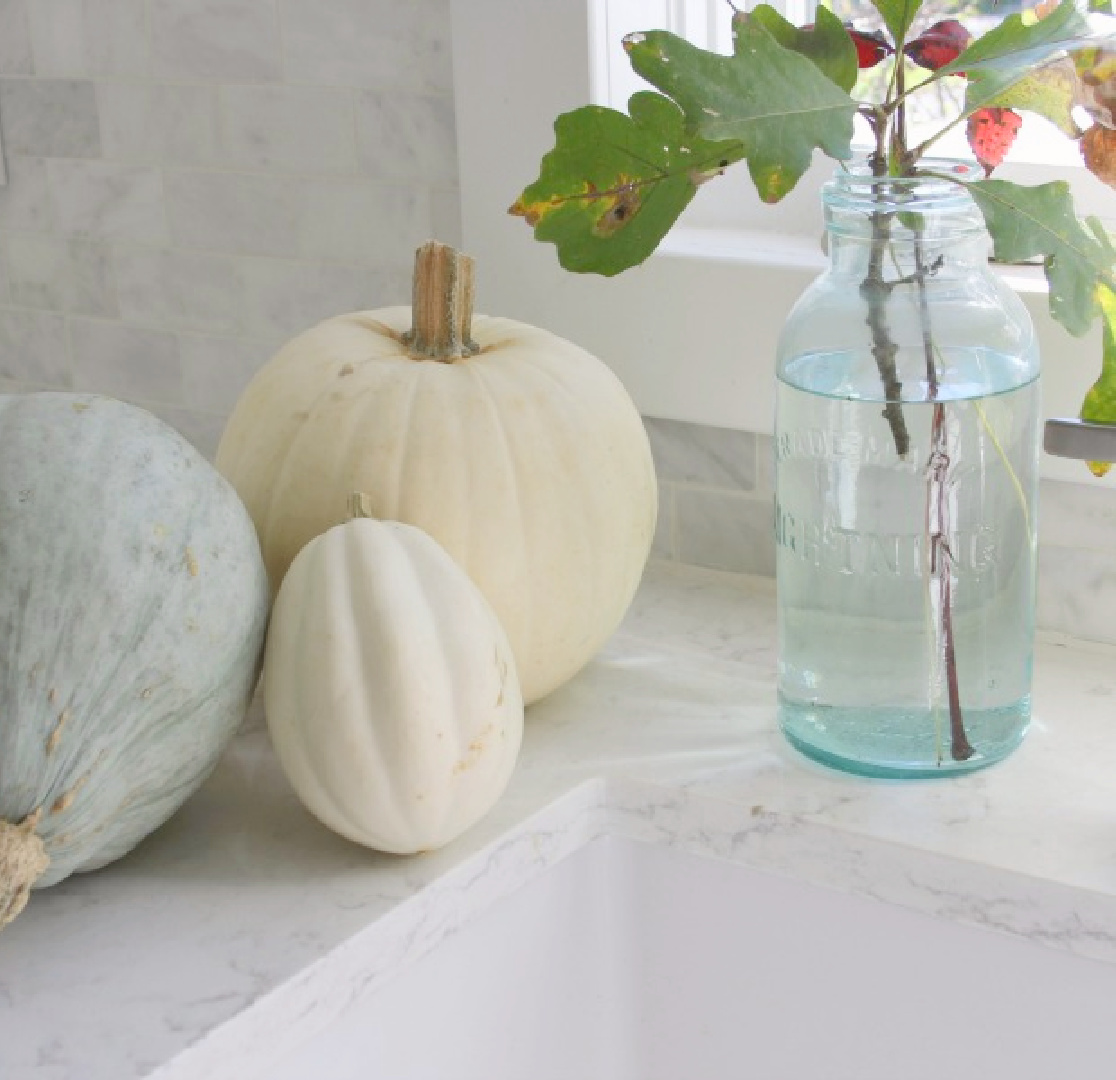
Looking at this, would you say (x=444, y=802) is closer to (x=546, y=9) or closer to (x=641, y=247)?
(x=641, y=247)

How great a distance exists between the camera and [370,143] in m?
1.20

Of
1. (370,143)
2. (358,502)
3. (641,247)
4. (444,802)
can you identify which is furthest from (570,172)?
→ (370,143)

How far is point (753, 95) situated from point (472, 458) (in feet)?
0.71

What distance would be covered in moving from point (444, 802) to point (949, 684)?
0.82 ft

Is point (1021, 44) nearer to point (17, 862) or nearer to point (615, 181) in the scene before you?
point (615, 181)

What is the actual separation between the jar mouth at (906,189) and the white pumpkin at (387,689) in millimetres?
236

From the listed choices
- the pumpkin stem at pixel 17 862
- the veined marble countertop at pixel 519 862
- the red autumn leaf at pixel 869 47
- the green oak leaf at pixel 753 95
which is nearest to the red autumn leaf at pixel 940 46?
the red autumn leaf at pixel 869 47

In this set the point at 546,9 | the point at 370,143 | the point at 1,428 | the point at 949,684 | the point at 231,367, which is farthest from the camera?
the point at 231,367

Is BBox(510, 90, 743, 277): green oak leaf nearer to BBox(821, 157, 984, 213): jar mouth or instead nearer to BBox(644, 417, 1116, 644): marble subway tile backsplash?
BBox(821, 157, 984, 213): jar mouth

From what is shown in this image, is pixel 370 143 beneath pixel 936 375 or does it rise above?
above

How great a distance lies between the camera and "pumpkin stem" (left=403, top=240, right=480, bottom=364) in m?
0.88

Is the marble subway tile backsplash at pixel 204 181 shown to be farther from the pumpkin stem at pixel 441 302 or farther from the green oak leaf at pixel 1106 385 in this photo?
the green oak leaf at pixel 1106 385

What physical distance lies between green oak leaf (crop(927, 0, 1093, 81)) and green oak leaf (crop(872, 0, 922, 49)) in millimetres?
26

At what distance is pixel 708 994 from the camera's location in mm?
902
